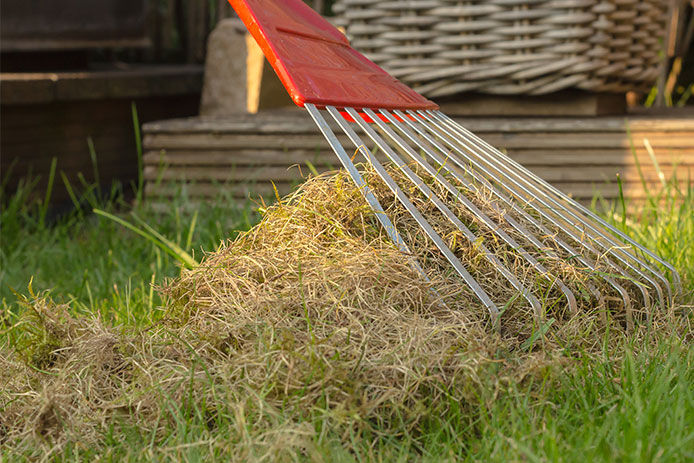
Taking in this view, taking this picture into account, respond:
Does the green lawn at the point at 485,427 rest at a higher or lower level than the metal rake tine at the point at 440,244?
lower

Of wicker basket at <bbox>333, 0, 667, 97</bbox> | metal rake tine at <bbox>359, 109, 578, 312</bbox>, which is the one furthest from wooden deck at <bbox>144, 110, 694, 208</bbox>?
metal rake tine at <bbox>359, 109, 578, 312</bbox>

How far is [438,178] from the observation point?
1515 millimetres

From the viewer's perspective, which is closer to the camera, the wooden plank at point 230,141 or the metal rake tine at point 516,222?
the metal rake tine at point 516,222

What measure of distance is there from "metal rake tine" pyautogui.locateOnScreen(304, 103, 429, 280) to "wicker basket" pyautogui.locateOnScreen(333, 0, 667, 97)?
50.5 inches

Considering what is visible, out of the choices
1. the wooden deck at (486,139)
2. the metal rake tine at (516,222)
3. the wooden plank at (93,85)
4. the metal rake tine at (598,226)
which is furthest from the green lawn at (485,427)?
the wooden plank at (93,85)

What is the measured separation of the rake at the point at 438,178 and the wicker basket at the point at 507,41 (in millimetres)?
877

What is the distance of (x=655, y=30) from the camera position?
2830 mm

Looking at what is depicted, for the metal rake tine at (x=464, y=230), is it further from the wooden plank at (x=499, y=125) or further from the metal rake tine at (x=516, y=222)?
the wooden plank at (x=499, y=125)

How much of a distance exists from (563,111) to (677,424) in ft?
6.07

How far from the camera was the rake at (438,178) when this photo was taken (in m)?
1.45

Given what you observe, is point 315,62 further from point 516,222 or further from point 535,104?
point 535,104

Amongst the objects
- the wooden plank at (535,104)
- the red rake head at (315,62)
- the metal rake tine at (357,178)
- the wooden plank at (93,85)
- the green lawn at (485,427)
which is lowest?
the wooden plank at (93,85)

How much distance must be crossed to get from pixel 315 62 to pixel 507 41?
117cm

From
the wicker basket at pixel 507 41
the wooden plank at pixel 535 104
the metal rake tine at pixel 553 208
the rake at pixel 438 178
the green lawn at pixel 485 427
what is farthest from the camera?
the wooden plank at pixel 535 104
